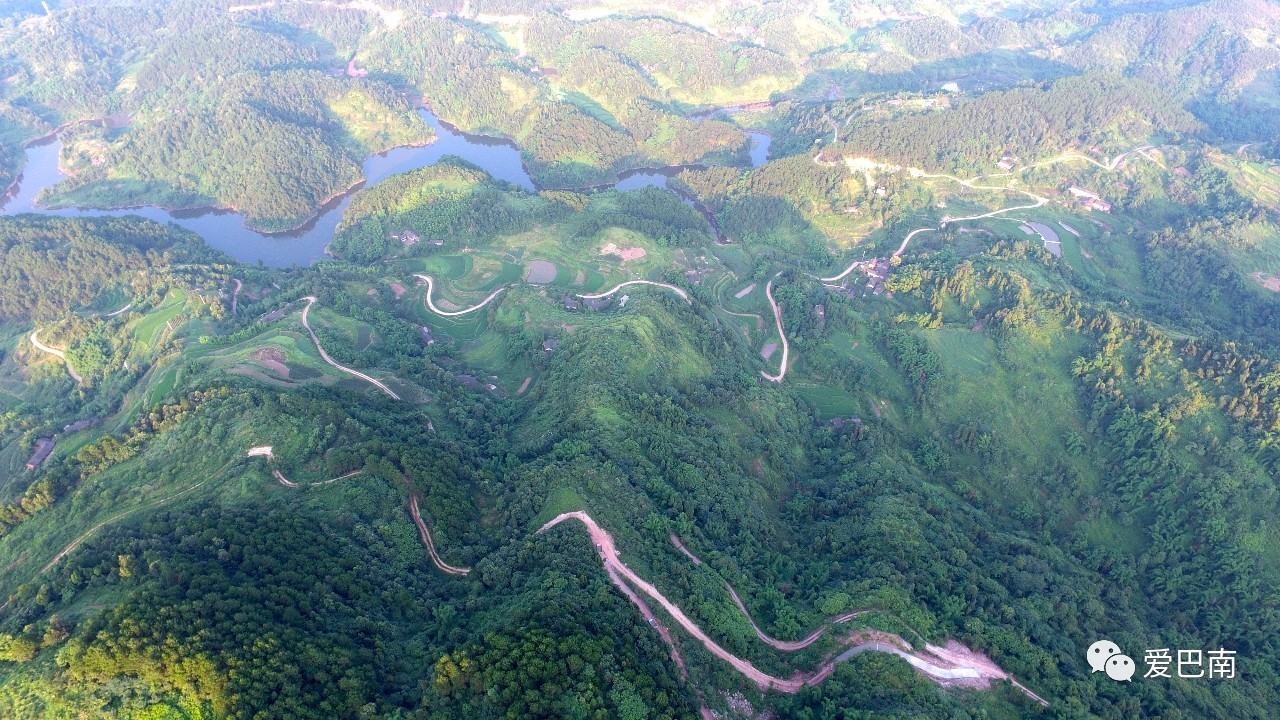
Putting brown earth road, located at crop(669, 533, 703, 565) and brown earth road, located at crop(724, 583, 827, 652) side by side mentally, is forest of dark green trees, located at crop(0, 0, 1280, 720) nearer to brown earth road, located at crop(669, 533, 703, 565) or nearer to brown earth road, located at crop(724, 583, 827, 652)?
brown earth road, located at crop(669, 533, 703, 565)

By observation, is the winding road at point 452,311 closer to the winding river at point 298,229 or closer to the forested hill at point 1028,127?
the winding river at point 298,229

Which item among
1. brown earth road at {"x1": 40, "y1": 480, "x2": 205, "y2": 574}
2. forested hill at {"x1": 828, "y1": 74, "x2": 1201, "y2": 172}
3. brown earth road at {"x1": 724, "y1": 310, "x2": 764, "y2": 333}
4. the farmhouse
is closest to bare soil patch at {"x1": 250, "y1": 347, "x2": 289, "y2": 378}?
brown earth road at {"x1": 40, "y1": 480, "x2": 205, "y2": 574}

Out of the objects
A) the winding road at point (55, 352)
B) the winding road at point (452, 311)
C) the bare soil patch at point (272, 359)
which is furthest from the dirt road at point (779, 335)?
the winding road at point (55, 352)

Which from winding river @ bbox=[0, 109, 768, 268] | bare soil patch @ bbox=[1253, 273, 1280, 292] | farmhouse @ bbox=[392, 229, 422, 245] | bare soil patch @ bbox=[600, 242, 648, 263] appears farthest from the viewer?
winding river @ bbox=[0, 109, 768, 268]

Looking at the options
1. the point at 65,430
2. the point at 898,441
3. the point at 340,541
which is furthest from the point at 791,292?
the point at 65,430

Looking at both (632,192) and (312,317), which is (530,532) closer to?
(312,317)

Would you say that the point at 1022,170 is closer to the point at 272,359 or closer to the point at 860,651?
the point at 860,651
